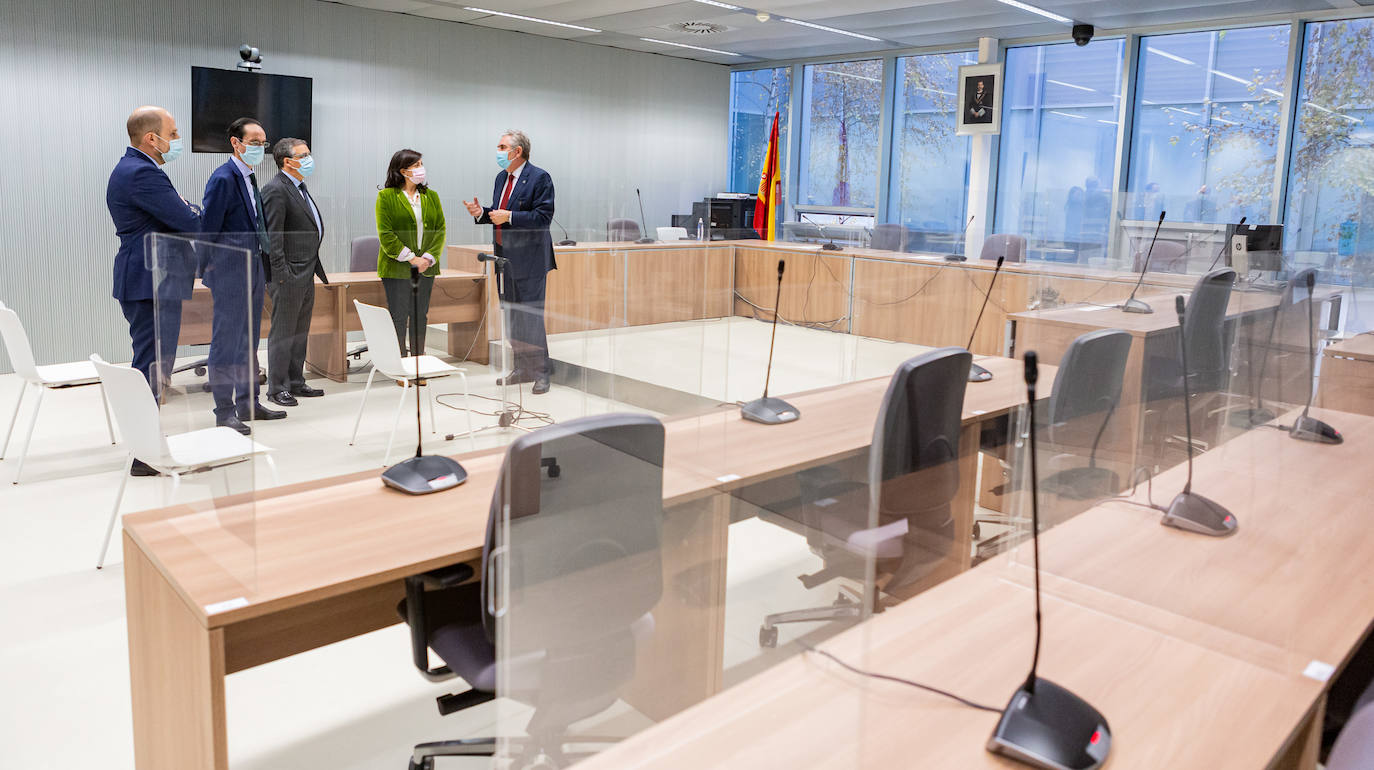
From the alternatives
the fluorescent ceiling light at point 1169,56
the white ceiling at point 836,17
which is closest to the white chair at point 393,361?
the white ceiling at point 836,17

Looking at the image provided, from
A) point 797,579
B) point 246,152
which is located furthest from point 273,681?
point 246,152

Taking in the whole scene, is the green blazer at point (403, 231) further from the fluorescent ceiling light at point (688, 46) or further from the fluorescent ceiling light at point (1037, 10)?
the fluorescent ceiling light at point (688, 46)

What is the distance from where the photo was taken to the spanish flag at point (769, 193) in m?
9.49

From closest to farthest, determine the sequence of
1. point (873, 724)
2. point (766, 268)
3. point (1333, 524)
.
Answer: point (873, 724), point (1333, 524), point (766, 268)

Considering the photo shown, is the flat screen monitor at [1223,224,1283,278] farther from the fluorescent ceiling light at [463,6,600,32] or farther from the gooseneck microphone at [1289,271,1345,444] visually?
the fluorescent ceiling light at [463,6,600,32]

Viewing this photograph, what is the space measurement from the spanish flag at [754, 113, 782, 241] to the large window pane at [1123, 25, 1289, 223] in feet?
10.5

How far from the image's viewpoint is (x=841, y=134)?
10445 millimetres

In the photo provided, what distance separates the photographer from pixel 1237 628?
1675 millimetres

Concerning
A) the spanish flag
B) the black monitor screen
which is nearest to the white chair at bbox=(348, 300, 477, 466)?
the black monitor screen

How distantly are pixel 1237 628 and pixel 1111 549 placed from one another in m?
0.31

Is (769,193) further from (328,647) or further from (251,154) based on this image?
(328,647)

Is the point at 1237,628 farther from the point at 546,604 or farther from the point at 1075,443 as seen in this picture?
the point at 546,604

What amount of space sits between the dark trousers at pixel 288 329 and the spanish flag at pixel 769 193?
21.0 feet

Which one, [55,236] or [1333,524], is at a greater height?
[55,236]
